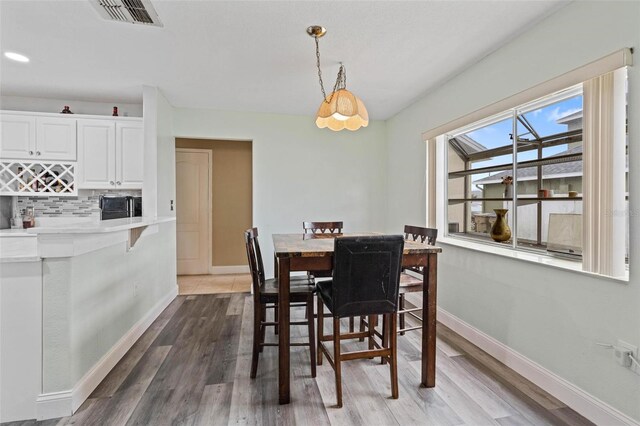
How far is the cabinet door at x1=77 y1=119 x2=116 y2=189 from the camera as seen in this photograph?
334cm

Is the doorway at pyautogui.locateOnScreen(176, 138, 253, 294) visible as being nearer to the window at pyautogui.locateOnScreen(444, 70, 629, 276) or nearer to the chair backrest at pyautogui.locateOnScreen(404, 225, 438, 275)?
the chair backrest at pyautogui.locateOnScreen(404, 225, 438, 275)

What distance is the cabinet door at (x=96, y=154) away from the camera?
3.34 m

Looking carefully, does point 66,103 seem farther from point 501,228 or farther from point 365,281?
point 501,228

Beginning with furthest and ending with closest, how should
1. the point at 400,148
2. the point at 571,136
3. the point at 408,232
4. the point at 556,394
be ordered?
the point at 400,148 → the point at 408,232 → the point at 571,136 → the point at 556,394

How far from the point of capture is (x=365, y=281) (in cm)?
178

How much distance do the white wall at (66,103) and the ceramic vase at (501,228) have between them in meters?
4.20

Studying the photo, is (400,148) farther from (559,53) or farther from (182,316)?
(182,316)

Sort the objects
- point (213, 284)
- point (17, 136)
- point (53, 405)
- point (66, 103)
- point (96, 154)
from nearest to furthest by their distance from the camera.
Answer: point (53, 405)
point (17, 136)
point (96, 154)
point (66, 103)
point (213, 284)

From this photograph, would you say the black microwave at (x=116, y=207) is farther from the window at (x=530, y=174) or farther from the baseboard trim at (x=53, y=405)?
the window at (x=530, y=174)

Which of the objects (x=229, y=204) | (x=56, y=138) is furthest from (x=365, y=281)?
(x=229, y=204)

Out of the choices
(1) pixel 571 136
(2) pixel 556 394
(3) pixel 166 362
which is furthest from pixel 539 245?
(3) pixel 166 362

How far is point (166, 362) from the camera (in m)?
2.31

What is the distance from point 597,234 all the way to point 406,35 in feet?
5.82

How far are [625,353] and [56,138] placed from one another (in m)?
5.03
